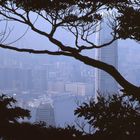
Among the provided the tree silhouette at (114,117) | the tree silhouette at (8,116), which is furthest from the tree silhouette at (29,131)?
the tree silhouette at (114,117)

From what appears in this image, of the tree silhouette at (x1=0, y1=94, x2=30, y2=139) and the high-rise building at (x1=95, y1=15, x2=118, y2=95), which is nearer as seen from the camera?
the tree silhouette at (x1=0, y1=94, x2=30, y2=139)

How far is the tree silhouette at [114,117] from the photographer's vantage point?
253 centimetres

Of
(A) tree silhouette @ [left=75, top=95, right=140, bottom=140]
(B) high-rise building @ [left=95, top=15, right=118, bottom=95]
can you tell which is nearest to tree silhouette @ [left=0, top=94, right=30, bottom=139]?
(A) tree silhouette @ [left=75, top=95, right=140, bottom=140]

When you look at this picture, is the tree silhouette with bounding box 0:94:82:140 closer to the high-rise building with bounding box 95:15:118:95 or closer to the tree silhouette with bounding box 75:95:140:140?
the tree silhouette with bounding box 75:95:140:140

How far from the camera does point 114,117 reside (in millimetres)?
2738

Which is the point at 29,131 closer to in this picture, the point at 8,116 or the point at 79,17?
the point at 8,116

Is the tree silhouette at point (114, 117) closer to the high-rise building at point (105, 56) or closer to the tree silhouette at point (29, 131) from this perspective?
the tree silhouette at point (29, 131)

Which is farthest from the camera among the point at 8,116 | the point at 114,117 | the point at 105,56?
the point at 105,56

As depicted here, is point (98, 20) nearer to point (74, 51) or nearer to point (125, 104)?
point (74, 51)

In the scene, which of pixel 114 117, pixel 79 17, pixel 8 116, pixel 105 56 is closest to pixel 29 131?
pixel 8 116

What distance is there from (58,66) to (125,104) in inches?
1617

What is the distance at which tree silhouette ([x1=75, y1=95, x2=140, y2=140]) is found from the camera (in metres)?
2.53

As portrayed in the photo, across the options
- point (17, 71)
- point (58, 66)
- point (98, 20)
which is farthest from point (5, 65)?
point (98, 20)

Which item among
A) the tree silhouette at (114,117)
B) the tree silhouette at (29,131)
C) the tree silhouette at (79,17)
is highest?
the tree silhouette at (79,17)
